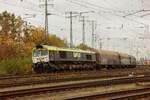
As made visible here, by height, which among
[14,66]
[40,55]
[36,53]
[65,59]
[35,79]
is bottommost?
[14,66]

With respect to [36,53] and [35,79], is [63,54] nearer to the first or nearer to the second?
[36,53]

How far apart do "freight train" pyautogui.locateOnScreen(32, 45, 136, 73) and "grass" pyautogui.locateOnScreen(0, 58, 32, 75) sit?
1.78m

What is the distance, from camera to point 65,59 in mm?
49750

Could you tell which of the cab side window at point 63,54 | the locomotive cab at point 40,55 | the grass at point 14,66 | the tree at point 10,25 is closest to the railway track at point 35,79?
the locomotive cab at point 40,55

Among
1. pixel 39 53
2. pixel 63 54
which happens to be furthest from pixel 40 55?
pixel 63 54

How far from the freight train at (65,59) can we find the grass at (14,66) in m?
1.78

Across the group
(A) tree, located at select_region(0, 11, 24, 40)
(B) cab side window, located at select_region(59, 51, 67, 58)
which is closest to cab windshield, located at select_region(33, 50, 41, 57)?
(B) cab side window, located at select_region(59, 51, 67, 58)

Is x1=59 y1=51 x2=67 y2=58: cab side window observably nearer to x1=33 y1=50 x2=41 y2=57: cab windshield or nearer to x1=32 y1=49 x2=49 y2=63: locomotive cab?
x1=32 y1=49 x2=49 y2=63: locomotive cab

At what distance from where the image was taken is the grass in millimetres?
A: 46906

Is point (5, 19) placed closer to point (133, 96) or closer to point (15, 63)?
point (15, 63)

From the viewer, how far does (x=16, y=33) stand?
103 meters

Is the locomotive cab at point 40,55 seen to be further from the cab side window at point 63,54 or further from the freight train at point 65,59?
the cab side window at point 63,54

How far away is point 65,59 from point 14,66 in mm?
5808

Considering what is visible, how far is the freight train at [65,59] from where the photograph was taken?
156 feet
